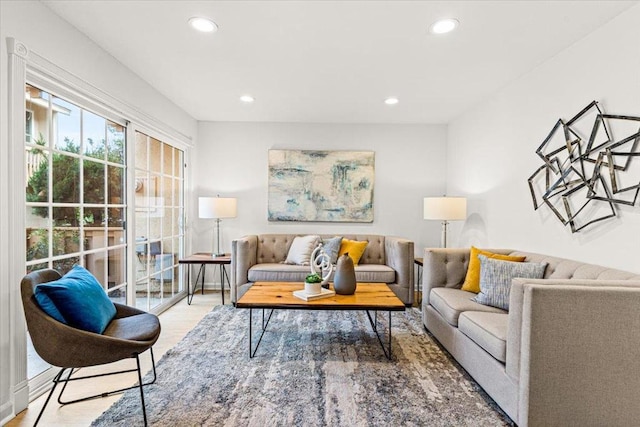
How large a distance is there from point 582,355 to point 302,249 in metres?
2.98

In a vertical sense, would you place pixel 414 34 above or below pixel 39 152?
above

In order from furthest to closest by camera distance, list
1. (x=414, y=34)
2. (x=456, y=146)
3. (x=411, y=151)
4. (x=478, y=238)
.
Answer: (x=411, y=151)
(x=456, y=146)
(x=478, y=238)
(x=414, y=34)

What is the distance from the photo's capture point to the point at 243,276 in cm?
399

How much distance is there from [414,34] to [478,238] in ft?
7.94

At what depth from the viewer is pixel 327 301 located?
8.61 ft

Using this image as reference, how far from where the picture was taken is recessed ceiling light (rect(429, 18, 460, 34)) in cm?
223

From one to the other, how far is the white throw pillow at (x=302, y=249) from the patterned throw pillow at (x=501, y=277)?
79.6 inches

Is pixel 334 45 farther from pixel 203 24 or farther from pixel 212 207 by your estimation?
pixel 212 207

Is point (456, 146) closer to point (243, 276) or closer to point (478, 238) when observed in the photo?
point (478, 238)

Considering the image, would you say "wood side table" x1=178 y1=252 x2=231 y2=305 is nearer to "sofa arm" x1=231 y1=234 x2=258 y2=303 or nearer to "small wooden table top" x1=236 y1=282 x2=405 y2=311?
"sofa arm" x1=231 y1=234 x2=258 y2=303

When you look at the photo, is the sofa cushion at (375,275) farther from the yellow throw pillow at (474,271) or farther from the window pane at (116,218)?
the window pane at (116,218)

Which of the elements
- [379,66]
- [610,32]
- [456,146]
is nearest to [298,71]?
[379,66]

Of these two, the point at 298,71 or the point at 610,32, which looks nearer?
the point at 610,32

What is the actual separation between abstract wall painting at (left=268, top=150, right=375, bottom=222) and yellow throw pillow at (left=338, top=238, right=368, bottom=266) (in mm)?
569
